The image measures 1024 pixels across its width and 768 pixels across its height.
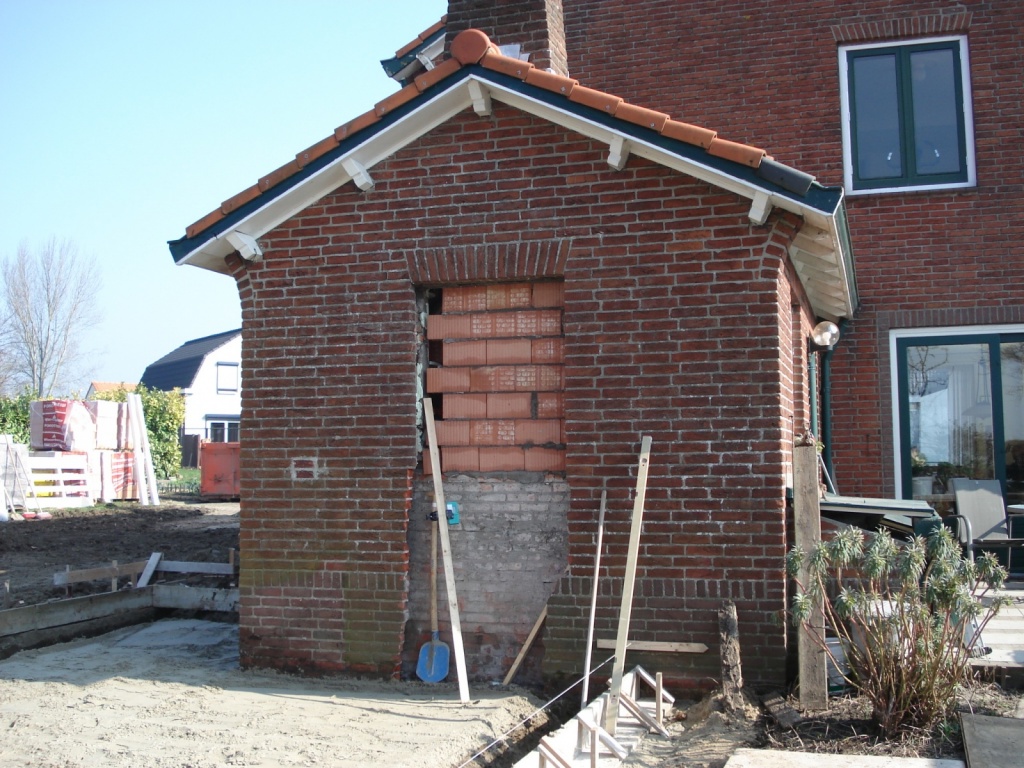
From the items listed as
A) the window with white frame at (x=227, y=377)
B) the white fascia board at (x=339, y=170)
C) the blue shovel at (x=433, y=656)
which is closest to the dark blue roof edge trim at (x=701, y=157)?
the white fascia board at (x=339, y=170)

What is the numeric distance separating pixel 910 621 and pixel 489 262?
158 inches

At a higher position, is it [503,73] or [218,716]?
[503,73]

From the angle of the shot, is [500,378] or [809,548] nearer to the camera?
[809,548]

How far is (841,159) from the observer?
1127cm

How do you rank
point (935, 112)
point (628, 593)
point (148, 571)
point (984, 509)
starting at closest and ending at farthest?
1. point (628, 593)
2. point (984, 509)
3. point (935, 112)
4. point (148, 571)

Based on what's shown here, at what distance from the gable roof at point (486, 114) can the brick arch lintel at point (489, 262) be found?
789 millimetres

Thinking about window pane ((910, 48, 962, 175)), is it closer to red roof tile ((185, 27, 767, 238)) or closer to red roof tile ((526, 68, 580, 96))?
red roof tile ((185, 27, 767, 238))

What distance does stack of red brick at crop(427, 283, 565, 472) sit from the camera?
7.85 m

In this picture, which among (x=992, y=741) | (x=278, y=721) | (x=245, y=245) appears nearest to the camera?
(x=992, y=741)

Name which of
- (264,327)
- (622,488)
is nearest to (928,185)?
(622,488)

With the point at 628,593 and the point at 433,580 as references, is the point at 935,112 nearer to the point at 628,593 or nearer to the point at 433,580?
the point at 628,593

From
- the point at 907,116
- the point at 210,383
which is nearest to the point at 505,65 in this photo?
the point at 907,116

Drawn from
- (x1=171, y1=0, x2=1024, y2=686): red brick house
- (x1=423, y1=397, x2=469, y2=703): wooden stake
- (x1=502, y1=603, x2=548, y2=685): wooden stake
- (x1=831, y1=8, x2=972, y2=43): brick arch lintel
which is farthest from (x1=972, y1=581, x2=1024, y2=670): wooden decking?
(x1=831, y1=8, x2=972, y2=43): brick arch lintel

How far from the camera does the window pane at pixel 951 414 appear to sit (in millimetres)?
10680
